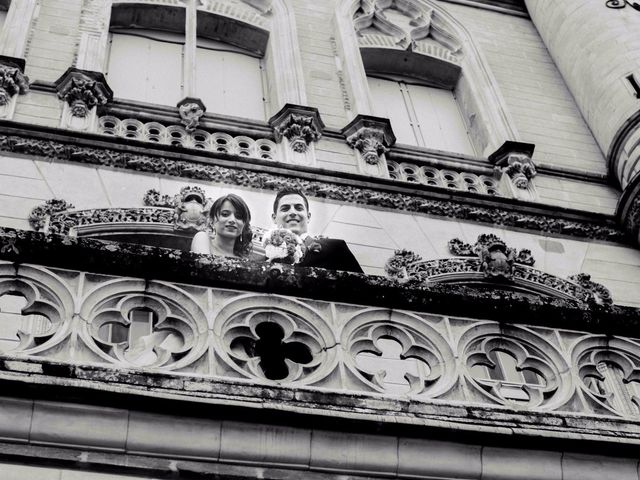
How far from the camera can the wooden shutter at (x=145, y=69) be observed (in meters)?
13.1

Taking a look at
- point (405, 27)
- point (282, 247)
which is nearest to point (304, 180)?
point (282, 247)

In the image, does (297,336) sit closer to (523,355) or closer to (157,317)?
(157,317)

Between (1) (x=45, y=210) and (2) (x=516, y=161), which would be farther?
(2) (x=516, y=161)

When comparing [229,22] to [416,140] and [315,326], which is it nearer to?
[416,140]

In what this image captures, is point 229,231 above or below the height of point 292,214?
below

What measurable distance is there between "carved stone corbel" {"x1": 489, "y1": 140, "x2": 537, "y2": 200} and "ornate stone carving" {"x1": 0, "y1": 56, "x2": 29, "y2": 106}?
5.37m

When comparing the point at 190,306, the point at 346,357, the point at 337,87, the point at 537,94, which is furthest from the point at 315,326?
the point at 537,94

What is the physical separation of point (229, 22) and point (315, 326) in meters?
9.08

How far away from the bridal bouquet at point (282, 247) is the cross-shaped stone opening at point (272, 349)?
1070 mm

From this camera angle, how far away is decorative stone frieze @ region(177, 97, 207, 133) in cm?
1213

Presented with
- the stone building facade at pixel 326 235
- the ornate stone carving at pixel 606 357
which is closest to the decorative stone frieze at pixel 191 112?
the stone building facade at pixel 326 235

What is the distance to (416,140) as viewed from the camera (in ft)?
46.1

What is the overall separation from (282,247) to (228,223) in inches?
23.5

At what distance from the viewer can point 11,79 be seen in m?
11.5
